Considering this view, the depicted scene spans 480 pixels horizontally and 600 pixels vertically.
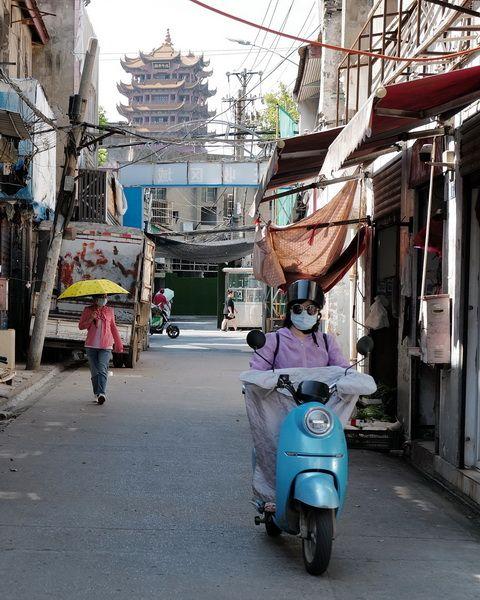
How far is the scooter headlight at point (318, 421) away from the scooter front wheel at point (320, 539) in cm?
47

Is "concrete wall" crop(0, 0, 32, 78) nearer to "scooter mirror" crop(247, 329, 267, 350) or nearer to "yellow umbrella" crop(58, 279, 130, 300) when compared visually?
"yellow umbrella" crop(58, 279, 130, 300)

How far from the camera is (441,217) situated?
9.55 metres

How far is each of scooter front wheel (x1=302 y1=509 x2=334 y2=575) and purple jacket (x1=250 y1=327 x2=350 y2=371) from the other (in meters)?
1.20

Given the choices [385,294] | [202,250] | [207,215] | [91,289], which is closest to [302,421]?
[385,294]

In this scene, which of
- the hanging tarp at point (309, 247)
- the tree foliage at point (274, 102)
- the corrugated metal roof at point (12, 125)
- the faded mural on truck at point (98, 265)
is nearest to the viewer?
the corrugated metal roof at point (12, 125)

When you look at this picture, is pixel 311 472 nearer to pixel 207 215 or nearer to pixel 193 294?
pixel 193 294

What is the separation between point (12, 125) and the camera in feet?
40.3

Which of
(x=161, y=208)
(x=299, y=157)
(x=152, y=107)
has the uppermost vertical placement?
(x=152, y=107)

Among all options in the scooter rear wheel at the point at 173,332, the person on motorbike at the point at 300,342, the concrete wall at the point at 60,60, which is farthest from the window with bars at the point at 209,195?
the person on motorbike at the point at 300,342

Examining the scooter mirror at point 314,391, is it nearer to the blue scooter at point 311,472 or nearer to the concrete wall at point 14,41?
the blue scooter at point 311,472

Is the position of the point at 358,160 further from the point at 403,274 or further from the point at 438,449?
the point at 438,449

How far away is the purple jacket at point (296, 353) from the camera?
634 cm

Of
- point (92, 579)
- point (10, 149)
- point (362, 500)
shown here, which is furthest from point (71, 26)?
point (92, 579)

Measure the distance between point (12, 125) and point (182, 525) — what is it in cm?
730
